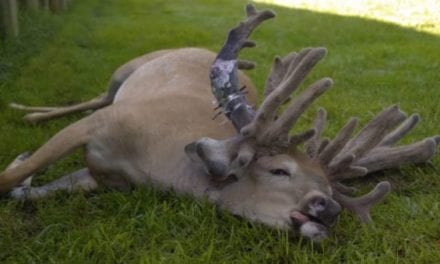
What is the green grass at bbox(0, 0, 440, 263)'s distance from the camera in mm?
3221

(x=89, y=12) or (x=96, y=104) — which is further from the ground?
(x=96, y=104)

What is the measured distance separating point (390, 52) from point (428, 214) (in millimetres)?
4955

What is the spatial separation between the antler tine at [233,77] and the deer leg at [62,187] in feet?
2.98

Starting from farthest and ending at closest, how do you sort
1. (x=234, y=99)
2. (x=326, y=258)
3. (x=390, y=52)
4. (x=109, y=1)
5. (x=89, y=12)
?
(x=109, y=1) → (x=89, y=12) → (x=390, y=52) → (x=234, y=99) → (x=326, y=258)

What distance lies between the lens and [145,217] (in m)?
3.51

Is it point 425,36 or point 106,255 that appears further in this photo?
point 425,36

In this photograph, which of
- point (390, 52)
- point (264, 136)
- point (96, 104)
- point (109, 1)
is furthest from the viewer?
point (109, 1)

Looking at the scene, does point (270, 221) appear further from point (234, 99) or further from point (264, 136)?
point (234, 99)

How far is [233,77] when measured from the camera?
12.2 feet

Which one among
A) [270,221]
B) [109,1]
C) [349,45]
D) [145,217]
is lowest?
[109,1]

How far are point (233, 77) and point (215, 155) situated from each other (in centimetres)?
62

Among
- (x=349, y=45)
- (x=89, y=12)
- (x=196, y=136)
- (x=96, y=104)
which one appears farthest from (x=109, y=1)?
(x=196, y=136)

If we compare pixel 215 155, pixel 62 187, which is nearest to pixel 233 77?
pixel 215 155

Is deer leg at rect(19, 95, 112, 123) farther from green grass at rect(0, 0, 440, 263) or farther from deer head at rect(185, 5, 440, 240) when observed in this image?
deer head at rect(185, 5, 440, 240)
